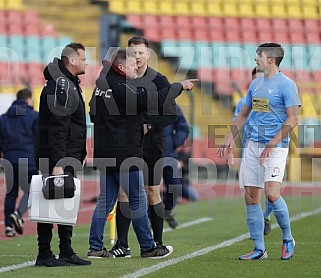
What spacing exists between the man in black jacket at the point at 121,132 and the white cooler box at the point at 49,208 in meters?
0.77

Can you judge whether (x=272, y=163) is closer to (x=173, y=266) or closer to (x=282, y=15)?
(x=173, y=266)

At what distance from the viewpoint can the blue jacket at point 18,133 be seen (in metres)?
12.7

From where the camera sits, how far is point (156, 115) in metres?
9.05

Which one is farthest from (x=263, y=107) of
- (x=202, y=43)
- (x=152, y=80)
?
(x=202, y=43)

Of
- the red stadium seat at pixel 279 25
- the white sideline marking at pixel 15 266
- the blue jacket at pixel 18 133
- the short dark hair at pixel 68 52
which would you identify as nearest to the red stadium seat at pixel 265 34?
the red stadium seat at pixel 279 25

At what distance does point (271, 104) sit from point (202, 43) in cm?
1826

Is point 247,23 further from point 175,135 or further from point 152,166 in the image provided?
point 152,166

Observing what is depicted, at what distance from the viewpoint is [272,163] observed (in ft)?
28.8

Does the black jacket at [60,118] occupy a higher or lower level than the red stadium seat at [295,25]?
lower

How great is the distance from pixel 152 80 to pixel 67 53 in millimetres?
1217

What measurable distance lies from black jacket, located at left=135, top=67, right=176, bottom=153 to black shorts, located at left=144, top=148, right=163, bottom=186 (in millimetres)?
53

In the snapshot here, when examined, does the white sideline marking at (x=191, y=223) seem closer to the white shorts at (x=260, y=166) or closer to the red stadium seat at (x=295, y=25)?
the white shorts at (x=260, y=166)

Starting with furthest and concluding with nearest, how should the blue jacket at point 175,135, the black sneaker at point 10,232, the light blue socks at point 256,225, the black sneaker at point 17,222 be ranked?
the blue jacket at point 175,135
the black sneaker at point 17,222
the black sneaker at point 10,232
the light blue socks at point 256,225

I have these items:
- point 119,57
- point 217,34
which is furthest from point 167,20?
point 119,57
